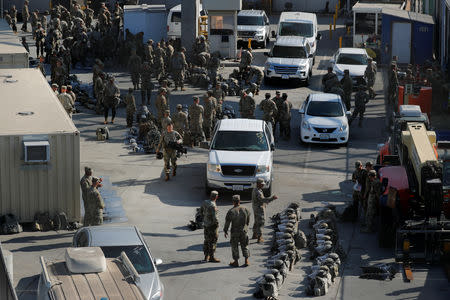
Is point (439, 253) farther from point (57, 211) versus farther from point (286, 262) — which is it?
point (57, 211)

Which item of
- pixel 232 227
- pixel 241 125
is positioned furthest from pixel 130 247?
pixel 241 125

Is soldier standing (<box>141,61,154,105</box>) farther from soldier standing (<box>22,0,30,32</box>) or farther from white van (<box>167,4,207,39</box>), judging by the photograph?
soldier standing (<box>22,0,30,32</box>)

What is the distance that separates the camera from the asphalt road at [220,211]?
17781 millimetres

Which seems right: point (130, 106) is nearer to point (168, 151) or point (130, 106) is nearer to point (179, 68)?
point (168, 151)

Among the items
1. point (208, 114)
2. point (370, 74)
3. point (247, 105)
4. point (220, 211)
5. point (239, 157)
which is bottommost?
point (220, 211)

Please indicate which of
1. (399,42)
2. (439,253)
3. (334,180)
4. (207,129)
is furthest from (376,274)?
(399,42)

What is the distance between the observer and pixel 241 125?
24.8 metres

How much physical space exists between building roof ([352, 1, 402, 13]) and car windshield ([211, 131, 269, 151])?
68.3ft

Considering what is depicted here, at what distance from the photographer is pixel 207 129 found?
94.4ft

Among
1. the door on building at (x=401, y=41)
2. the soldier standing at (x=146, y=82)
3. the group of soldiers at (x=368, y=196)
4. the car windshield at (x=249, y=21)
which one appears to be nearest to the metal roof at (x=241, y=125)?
the group of soldiers at (x=368, y=196)

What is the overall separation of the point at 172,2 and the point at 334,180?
83.9 feet

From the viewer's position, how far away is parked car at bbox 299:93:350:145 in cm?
2828

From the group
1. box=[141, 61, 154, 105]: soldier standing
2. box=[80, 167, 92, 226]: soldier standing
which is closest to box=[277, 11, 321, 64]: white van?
box=[141, 61, 154, 105]: soldier standing

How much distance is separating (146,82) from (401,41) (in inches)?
511
